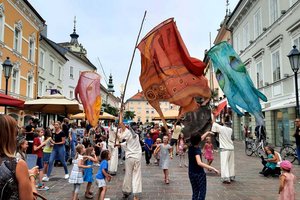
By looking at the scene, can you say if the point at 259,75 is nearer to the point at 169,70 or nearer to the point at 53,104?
the point at 169,70

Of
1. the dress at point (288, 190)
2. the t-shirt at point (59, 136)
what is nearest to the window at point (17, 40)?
the t-shirt at point (59, 136)

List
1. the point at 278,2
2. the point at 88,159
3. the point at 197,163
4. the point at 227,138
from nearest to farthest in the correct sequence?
1. the point at 197,163
2. the point at 88,159
3. the point at 227,138
4. the point at 278,2

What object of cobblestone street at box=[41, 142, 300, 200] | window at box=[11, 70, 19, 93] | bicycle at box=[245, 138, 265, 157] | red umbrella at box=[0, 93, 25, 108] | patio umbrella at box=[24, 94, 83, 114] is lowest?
cobblestone street at box=[41, 142, 300, 200]

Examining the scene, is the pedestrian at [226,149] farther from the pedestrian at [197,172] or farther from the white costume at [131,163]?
the pedestrian at [197,172]

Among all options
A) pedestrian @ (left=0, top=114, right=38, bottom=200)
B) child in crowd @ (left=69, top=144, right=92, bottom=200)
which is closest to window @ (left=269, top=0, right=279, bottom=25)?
child in crowd @ (left=69, top=144, right=92, bottom=200)

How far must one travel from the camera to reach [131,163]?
23.7ft

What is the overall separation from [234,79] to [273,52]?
12977 millimetres

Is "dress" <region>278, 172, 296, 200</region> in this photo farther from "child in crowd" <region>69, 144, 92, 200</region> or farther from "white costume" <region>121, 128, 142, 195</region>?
"child in crowd" <region>69, 144, 92, 200</region>

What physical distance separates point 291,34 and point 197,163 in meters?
16.1

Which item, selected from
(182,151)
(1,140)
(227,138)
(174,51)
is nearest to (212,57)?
(174,51)

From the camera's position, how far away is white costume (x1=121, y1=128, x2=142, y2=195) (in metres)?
7.20

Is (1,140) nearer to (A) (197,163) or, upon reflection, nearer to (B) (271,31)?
(A) (197,163)

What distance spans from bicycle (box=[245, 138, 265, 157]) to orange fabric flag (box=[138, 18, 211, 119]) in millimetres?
8323

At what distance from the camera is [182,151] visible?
1405cm
